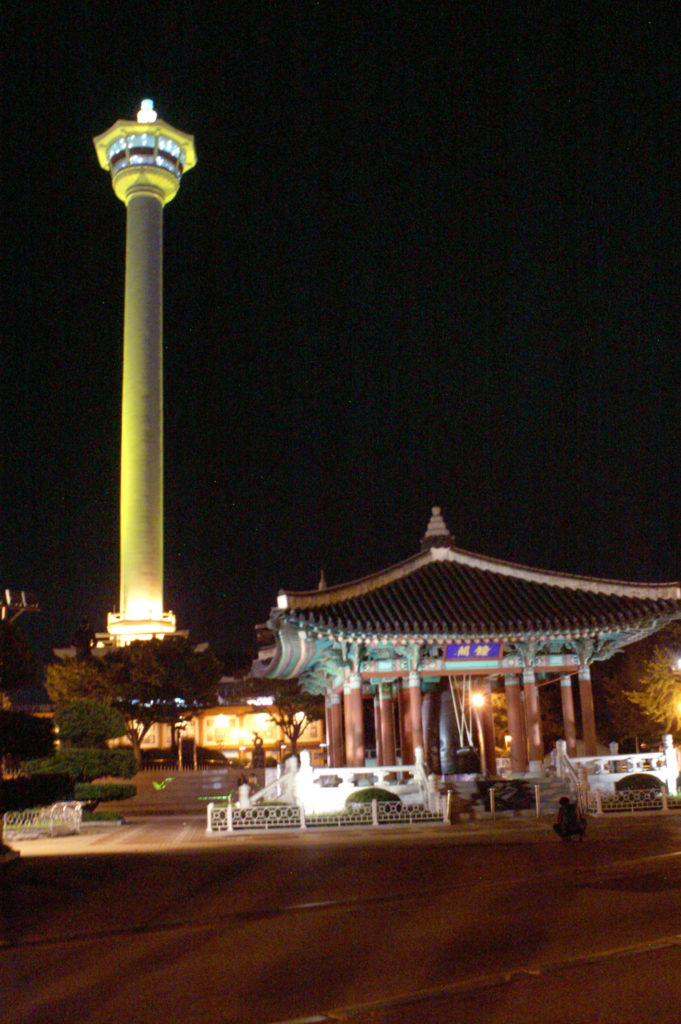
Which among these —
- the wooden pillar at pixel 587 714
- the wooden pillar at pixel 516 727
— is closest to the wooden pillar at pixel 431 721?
the wooden pillar at pixel 516 727

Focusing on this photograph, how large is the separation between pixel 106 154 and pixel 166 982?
88.9 meters

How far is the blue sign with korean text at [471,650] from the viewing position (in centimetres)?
2850

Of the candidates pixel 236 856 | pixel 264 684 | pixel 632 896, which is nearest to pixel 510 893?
pixel 632 896

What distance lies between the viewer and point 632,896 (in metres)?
11.7

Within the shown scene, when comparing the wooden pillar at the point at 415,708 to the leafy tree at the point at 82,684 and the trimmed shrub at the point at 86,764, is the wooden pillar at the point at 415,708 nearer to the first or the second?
the trimmed shrub at the point at 86,764

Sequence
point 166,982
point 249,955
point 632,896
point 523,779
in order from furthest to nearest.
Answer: point 523,779 → point 632,896 → point 249,955 → point 166,982

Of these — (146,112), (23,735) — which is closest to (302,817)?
(23,735)

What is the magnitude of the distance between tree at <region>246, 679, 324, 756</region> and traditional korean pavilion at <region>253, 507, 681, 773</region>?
28506 millimetres

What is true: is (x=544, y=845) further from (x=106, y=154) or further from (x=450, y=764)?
(x=106, y=154)

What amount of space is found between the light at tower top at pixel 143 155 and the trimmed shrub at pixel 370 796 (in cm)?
6753

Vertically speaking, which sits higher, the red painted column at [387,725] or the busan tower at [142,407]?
the busan tower at [142,407]

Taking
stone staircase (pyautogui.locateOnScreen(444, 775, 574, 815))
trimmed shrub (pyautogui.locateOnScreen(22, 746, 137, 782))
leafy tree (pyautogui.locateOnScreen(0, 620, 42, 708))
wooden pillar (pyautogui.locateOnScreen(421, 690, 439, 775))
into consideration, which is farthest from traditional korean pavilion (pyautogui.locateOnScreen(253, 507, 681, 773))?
leafy tree (pyautogui.locateOnScreen(0, 620, 42, 708))

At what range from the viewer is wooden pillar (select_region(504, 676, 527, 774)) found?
92.8ft

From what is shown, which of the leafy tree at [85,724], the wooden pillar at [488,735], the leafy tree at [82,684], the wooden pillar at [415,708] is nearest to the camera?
the wooden pillar at [415,708]
